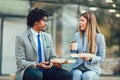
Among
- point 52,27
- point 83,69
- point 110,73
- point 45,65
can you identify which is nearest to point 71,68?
point 83,69

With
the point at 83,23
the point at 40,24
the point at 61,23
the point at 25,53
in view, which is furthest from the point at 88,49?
the point at 61,23

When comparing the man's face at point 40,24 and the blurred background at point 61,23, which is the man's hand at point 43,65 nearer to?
the man's face at point 40,24

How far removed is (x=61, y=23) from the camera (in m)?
11.7

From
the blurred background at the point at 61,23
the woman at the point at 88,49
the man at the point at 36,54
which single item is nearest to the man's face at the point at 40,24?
the man at the point at 36,54

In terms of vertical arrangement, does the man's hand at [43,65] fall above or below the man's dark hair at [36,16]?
below

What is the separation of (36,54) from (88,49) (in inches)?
29.6

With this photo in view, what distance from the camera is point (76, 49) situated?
5430 mm

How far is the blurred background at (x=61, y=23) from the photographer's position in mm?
11273

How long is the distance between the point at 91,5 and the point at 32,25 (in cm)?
662

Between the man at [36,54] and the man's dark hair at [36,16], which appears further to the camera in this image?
the man's dark hair at [36,16]

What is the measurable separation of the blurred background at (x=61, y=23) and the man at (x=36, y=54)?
5.44m

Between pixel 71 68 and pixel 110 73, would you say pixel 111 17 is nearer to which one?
pixel 110 73

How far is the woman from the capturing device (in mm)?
5384

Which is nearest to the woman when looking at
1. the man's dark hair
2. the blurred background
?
the man's dark hair
